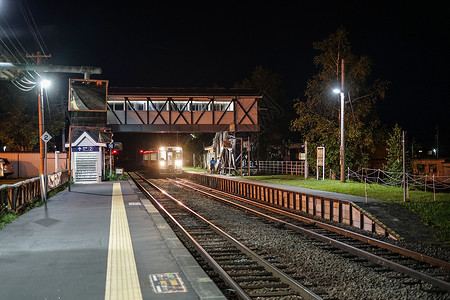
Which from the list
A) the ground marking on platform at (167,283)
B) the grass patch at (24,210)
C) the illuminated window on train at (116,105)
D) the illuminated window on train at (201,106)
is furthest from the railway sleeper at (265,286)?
the illuminated window on train at (116,105)

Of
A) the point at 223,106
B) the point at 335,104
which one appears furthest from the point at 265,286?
the point at 223,106

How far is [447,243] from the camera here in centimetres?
1056

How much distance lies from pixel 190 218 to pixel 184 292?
9488 millimetres

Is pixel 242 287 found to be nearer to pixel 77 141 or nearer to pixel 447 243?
pixel 447 243

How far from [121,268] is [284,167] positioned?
122ft

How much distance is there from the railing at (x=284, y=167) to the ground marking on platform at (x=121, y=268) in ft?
94.2

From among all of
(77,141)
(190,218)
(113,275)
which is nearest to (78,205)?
(190,218)

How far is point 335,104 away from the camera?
34406 millimetres

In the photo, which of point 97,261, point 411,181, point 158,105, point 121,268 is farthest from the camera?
point 158,105

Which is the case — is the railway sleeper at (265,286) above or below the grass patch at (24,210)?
below

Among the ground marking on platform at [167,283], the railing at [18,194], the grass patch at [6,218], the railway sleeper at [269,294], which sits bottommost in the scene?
the railway sleeper at [269,294]

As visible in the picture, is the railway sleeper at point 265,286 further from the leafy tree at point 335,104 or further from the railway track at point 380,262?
the leafy tree at point 335,104

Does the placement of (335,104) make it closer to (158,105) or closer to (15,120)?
(158,105)

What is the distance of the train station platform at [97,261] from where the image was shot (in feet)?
18.9
